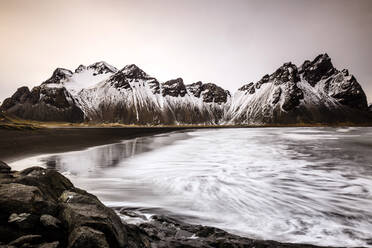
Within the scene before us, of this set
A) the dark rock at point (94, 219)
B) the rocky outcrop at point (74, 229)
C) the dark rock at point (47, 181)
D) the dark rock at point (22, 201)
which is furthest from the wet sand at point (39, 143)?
the dark rock at point (94, 219)

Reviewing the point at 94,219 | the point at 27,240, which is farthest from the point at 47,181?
the point at 94,219

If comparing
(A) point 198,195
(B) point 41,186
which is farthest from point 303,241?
(B) point 41,186

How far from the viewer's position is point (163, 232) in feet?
16.6

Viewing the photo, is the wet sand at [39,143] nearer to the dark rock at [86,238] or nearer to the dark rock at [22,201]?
the dark rock at [22,201]

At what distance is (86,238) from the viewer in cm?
335

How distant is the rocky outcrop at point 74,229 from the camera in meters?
3.41

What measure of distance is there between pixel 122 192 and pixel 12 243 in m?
5.88

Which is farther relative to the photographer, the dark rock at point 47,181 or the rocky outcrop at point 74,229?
the dark rock at point 47,181

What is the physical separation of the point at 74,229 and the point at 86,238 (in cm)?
37

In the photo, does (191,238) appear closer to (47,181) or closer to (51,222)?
(51,222)

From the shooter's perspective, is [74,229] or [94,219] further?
[94,219]

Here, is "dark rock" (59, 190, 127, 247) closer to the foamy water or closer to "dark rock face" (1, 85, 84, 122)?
the foamy water

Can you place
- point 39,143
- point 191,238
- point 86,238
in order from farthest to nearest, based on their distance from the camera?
point 39,143, point 191,238, point 86,238

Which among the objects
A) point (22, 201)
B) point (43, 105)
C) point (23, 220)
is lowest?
point (23, 220)
